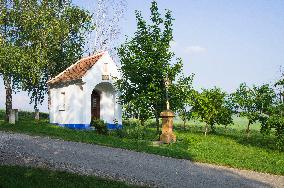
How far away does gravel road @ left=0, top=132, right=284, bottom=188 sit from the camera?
33.6ft

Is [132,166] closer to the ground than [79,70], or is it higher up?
closer to the ground

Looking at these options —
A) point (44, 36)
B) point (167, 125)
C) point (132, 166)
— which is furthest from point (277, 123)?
point (44, 36)

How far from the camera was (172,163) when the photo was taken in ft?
43.3

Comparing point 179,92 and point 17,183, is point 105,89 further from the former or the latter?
point 17,183

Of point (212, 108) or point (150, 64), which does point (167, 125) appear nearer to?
point (150, 64)

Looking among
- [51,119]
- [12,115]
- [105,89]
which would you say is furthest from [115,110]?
[12,115]

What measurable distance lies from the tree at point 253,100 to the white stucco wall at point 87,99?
9.81 meters

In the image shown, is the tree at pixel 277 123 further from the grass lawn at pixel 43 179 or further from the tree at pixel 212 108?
the grass lawn at pixel 43 179

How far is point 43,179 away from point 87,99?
19.8 metres

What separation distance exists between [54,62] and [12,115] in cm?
1283

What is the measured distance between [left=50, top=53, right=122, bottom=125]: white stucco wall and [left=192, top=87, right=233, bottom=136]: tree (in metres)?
6.74

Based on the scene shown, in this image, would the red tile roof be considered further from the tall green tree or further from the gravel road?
the gravel road

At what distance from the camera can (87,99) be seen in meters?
28.5

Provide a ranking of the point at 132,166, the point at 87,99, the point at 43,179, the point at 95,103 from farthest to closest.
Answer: the point at 95,103 → the point at 87,99 → the point at 132,166 → the point at 43,179
